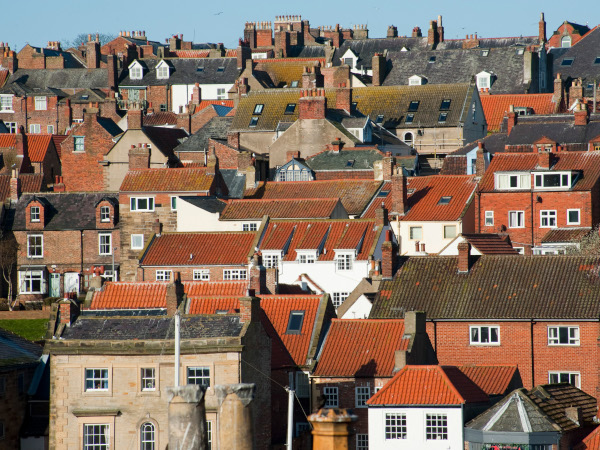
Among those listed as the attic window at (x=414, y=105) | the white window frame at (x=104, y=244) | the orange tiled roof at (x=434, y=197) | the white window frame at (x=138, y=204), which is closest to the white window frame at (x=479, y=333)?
the orange tiled roof at (x=434, y=197)

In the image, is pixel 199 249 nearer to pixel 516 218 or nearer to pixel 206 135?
pixel 516 218

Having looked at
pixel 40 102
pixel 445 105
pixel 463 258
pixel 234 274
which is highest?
pixel 40 102

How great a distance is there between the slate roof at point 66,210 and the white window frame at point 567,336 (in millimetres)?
33279

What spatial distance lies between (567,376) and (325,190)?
90.8 feet

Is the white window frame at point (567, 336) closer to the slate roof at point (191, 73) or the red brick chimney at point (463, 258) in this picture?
the red brick chimney at point (463, 258)

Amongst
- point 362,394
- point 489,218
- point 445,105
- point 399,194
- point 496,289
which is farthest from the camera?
point 445,105

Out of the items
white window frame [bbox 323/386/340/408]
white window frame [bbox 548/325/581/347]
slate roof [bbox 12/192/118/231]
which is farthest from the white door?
white window frame [bbox 548/325/581/347]

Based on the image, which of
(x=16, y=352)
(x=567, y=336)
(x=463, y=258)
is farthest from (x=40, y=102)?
(x=567, y=336)

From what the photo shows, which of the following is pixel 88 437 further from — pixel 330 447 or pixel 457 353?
pixel 330 447

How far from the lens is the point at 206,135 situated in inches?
3733

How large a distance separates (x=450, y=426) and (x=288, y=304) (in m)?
10.2

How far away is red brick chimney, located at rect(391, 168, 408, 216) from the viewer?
72.7 m

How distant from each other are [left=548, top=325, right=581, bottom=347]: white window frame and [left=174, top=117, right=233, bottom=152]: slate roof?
4290cm

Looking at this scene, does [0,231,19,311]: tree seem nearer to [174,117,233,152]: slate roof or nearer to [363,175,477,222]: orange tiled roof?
[174,117,233,152]: slate roof
